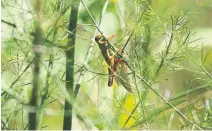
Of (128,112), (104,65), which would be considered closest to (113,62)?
(104,65)

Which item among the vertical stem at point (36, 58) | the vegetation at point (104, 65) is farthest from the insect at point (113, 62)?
the vertical stem at point (36, 58)

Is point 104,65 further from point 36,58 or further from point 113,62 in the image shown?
point 36,58

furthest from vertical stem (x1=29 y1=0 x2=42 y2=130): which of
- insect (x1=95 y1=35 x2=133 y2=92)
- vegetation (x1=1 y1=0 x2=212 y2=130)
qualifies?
insect (x1=95 y1=35 x2=133 y2=92)

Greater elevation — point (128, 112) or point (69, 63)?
point (69, 63)

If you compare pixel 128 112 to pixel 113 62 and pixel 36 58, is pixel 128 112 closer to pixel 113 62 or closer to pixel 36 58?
pixel 113 62

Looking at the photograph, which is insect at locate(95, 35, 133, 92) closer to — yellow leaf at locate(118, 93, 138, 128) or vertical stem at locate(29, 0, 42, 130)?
yellow leaf at locate(118, 93, 138, 128)

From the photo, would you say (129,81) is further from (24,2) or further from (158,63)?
(24,2)

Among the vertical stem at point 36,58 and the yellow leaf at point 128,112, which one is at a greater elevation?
the vertical stem at point 36,58

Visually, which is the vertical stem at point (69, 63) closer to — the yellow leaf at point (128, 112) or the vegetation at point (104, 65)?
the vegetation at point (104, 65)
